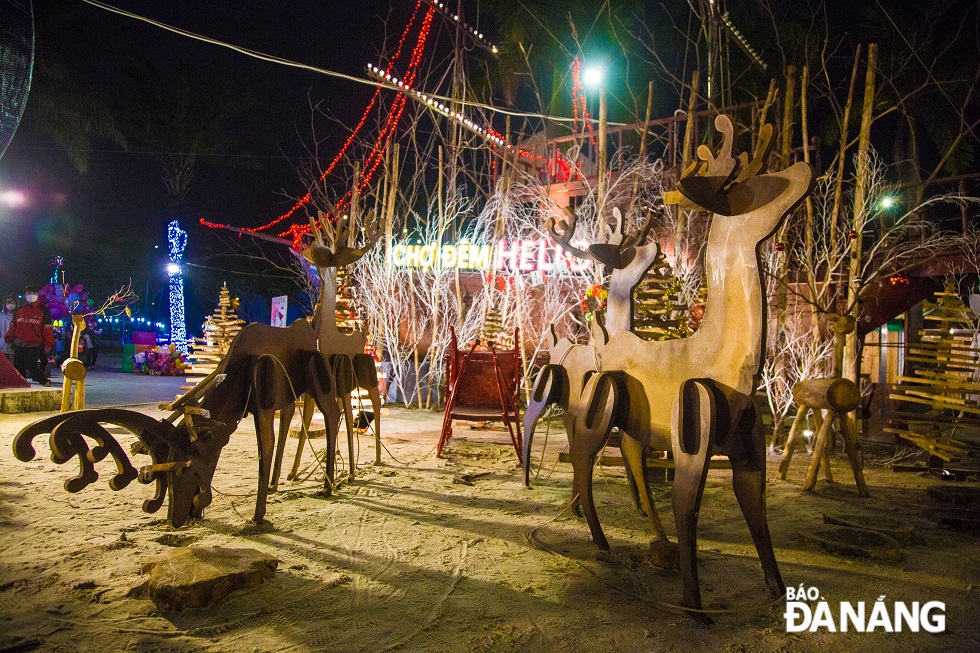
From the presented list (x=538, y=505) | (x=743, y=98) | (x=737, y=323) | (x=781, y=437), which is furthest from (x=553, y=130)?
(x=737, y=323)

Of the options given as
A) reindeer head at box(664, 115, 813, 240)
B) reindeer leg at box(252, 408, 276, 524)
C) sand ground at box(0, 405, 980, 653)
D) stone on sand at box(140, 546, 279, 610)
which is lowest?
sand ground at box(0, 405, 980, 653)

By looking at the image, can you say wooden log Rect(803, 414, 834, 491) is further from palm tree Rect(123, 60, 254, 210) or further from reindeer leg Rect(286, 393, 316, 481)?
palm tree Rect(123, 60, 254, 210)

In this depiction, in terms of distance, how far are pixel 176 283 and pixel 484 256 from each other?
52.0 ft

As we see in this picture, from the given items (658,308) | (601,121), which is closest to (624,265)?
(658,308)

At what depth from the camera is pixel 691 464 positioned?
3.07 meters

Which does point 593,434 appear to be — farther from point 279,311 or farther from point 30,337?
point 30,337

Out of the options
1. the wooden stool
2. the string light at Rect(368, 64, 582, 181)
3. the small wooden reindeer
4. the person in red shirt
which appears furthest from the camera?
the person in red shirt

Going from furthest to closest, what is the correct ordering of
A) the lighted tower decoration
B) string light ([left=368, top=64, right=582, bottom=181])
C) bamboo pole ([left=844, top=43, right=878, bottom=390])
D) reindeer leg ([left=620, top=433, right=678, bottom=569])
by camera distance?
the lighted tower decoration, string light ([left=368, top=64, right=582, bottom=181]), bamboo pole ([left=844, top=43, right=878, bottom=390]), reindeer leg ([left=620, top=433, right=678, bottom=569])

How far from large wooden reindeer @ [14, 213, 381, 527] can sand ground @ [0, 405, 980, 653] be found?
508 mm

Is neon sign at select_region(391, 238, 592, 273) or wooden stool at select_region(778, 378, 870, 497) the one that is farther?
neon sign at select_region(391, 238, 592, 273)

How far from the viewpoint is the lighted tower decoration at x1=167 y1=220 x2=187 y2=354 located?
22.5 meters

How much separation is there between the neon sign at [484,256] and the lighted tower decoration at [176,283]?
1182cm

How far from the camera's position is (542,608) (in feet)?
10.2

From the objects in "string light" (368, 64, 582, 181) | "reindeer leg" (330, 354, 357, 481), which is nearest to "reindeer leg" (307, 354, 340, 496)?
"reindeer leg" (330, 354, 357, 481)
